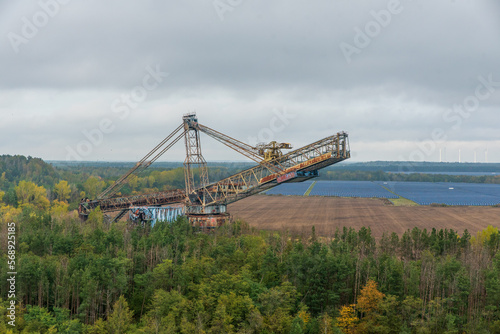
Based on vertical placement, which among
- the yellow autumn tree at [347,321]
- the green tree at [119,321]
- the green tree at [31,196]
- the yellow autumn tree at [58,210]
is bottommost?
the yellow autumn tree at [347,321]

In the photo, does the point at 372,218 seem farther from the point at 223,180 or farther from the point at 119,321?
the point at 119,321

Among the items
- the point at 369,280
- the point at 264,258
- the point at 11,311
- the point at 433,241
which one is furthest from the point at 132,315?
the point at 433,241

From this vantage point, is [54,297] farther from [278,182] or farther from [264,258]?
[278,182]

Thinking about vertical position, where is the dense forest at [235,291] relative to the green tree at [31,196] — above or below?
below

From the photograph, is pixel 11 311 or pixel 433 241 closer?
pixel 11 311

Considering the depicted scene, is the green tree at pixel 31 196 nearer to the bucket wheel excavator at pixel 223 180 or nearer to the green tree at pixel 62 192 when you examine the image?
the green tree at pixel 62 192

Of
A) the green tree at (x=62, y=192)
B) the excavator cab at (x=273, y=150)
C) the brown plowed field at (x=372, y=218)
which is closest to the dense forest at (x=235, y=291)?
the excavator cab at (x=273, y=150)

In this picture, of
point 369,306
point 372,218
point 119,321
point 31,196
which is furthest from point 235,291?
point 31,196

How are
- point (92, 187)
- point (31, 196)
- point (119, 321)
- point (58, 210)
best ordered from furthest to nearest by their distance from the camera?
point (92, 187) < point (31, 196) < point (58, 210) < point (119, 321)
